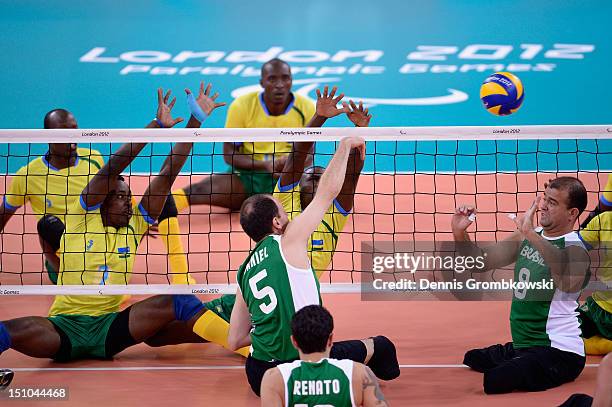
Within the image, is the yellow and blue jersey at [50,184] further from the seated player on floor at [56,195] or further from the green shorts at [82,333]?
the green shorts at [82,333]

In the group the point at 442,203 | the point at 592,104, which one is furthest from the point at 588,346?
the point at 592,104

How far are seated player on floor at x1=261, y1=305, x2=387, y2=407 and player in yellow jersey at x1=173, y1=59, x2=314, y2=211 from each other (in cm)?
527

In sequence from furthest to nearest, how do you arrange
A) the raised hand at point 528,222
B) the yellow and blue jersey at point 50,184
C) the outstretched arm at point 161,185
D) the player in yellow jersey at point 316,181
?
1. the yellow and blue jersey at point 50,184
2. the outstretched arm at point 161,185
3. the player in yellow jersey at point 316,181
4. the raised hand at point 528,222

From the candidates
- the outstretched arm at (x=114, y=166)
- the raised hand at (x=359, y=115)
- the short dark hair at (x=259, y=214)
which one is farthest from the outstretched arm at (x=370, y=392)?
the outstretched arm at (x=114, y=166)

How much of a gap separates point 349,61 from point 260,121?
421cm

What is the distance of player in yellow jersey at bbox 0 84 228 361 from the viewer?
5820 mm

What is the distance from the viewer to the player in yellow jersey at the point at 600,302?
19.2 ft

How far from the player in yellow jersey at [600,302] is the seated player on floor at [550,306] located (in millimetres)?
517

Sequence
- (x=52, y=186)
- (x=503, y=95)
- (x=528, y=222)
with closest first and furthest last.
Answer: (x=528, y=222)
(x=503, y=95)
(x=52, y=186)

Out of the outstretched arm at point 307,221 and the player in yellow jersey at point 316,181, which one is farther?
the player in yellow jersey at point 316,181

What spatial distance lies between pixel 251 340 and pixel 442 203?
19.3 feet

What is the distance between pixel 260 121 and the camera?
949 cm

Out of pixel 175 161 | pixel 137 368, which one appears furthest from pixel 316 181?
pixel 137 368

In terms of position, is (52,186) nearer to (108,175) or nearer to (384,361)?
(108,175)
